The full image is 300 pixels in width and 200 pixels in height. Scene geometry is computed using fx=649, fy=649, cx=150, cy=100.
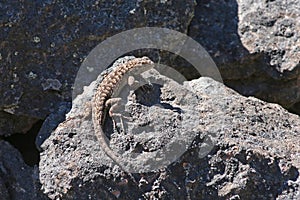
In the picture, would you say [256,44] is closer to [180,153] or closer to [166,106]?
[166,106]

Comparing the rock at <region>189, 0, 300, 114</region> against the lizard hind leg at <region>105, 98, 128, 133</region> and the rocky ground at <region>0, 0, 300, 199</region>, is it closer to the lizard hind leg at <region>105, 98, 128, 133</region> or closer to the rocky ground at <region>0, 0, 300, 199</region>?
the rocky ground at <region>0, 0, 300, 199</region>

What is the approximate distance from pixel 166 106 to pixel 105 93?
1.52 ft

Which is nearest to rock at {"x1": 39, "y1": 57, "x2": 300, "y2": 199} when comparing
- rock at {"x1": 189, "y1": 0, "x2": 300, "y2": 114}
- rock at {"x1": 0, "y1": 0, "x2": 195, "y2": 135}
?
rock at {"x1": 0, "y1": 0, "x2": 195, "y2": 135}

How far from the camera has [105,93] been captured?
4.54m

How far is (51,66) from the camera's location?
515cm

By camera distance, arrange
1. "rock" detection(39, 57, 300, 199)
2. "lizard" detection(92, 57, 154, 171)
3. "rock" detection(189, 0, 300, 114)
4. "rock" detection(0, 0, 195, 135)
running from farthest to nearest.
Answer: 1. "rock" detection(189, 0, 300, 114)
2. "rock" detection(0, 0, 195, 135)
3. "lizard" detection(92, 57, 154, 171)
4. "rock" detection(39, 57, 300, 199)

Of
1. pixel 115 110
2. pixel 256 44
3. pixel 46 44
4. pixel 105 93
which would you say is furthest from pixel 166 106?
pixel 256 44

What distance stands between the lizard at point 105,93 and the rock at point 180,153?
2.1 inches

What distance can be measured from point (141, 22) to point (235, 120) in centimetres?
143

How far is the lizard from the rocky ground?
74mm

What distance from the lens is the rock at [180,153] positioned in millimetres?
4039

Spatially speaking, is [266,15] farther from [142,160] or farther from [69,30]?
[142,160]

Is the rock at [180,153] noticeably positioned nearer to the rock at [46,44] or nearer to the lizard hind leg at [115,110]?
the lizard hind leg at [115,110]

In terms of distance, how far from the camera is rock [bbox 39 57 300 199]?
13.3 feet
